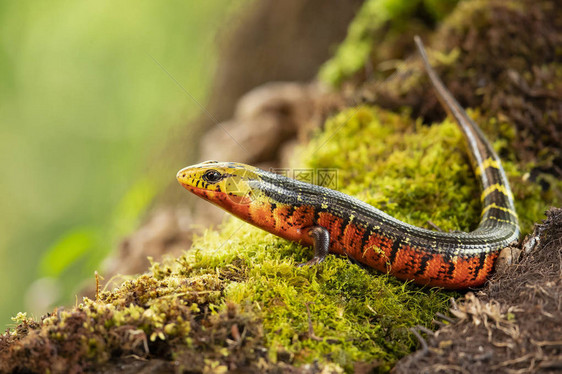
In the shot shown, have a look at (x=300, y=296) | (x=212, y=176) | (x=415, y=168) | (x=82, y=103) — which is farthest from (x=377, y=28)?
(x=82, y=103)

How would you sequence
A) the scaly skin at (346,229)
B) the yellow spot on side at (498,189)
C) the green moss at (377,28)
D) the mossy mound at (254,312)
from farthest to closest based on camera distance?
the green moss at (377,28) < the yellow spot on side at (498,189) < the scaly skin at (346,229) < the mossy mound at (254,312)

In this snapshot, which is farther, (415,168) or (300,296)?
(415,168)

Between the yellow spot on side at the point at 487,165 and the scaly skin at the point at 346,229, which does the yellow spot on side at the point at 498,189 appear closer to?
the yellow spot on side at the point at 487,165

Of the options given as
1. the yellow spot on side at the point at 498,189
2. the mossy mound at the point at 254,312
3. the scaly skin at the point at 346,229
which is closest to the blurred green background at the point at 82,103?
the scaly skin at the point at 346,229

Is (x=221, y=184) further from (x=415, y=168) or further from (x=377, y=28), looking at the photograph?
(x=377, y=28)

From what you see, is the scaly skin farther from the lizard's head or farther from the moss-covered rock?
the moss-covered rock

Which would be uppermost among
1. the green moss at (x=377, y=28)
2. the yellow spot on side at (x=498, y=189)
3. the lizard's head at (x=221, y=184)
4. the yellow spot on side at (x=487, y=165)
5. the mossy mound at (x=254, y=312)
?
the green moss at (x=377, y=28)

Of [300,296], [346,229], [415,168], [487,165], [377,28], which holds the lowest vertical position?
[300,296]
